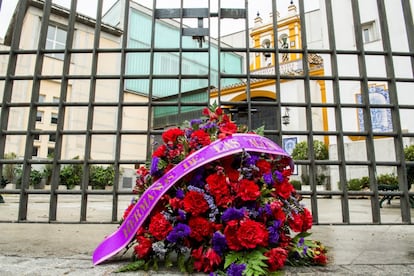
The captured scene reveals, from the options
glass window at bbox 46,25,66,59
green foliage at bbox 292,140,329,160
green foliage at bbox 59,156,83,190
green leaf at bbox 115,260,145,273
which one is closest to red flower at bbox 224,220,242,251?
green leaf at bbox 115,260,145,273

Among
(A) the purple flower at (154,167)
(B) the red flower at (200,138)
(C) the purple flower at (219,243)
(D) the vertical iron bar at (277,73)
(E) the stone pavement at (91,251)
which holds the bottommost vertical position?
(E) the stone pavement at (91,251)

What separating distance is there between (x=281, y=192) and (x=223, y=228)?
0.40m

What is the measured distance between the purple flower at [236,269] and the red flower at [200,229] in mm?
201

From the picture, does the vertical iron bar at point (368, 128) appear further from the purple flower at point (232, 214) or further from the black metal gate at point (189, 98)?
the purple flower at point (232, 214)

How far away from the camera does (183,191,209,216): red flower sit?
57.7 inches

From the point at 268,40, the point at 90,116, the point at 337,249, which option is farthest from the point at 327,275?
the point at 268,40

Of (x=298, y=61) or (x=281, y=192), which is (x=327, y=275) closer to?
(x=281, y=192)

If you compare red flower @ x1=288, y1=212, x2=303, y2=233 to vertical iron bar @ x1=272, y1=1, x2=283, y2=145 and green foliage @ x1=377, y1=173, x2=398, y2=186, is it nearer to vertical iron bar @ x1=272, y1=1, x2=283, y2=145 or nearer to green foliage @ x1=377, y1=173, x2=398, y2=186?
vertical iron bar @ x1=272, y1=1, x2=283, y2=145

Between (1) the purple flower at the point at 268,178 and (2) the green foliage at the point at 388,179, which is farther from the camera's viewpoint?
(2) the green foliage at the point at 388,179

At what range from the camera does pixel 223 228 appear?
4.83 ft

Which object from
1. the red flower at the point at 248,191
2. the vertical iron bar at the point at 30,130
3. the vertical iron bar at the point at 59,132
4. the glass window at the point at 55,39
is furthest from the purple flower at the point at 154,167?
the glass window at the point at 55,39

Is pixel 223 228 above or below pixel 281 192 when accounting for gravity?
below

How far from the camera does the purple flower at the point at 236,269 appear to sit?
1297mm

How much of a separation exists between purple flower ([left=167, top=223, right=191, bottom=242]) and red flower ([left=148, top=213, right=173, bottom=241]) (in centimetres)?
3
